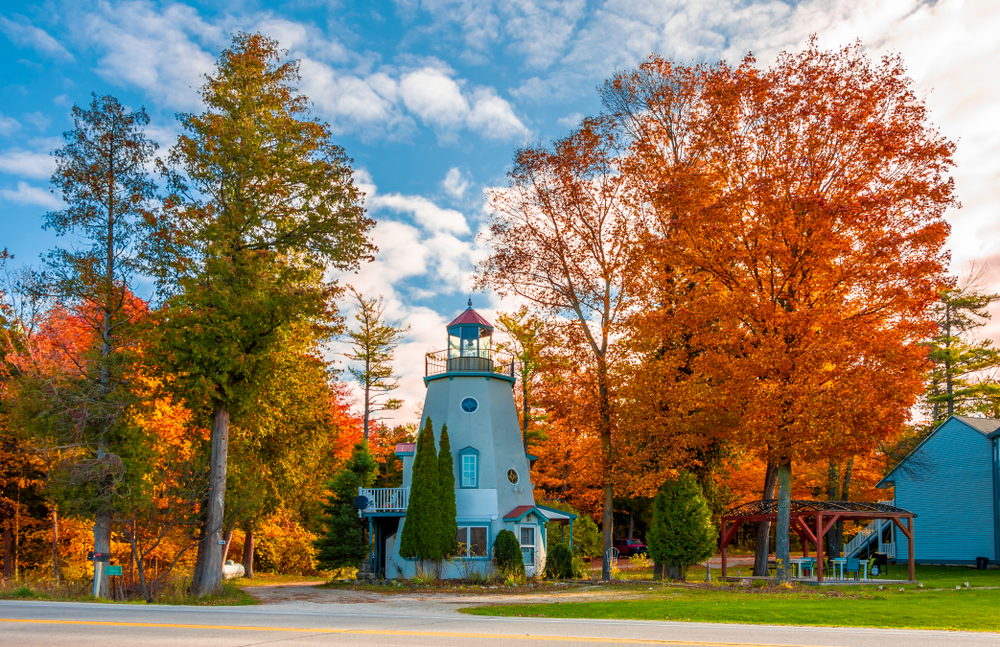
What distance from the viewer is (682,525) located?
21188mm

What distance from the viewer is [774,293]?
A: 1864 cm

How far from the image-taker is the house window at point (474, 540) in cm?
2367

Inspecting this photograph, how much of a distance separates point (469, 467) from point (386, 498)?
3.16 m

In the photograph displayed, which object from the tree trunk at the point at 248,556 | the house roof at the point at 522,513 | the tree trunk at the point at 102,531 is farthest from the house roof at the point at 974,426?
the tree trunk at the point at 102,531

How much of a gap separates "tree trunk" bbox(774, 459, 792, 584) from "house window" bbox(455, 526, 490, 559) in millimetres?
9448

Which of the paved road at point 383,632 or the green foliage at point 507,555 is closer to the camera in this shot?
the paved road at point 383,632

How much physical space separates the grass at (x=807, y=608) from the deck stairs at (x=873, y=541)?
15.5 metres

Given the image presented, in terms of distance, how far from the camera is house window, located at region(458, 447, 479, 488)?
24719 millimetres

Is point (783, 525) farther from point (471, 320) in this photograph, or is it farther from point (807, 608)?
point (471, 320)

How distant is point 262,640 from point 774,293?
1519 centimetres

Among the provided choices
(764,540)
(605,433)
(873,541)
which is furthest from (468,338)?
(873,541)

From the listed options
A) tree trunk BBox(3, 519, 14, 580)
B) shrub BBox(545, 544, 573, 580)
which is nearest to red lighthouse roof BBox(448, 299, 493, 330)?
shrub BBox(545, 544, 573, 580)

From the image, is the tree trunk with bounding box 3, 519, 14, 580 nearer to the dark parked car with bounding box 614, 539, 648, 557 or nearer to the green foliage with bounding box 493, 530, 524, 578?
the green foliage with bounding box 493, 530, 524, 578

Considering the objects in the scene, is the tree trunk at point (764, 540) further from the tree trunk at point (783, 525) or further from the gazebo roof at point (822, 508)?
the tree trunk at point (783, 525)
